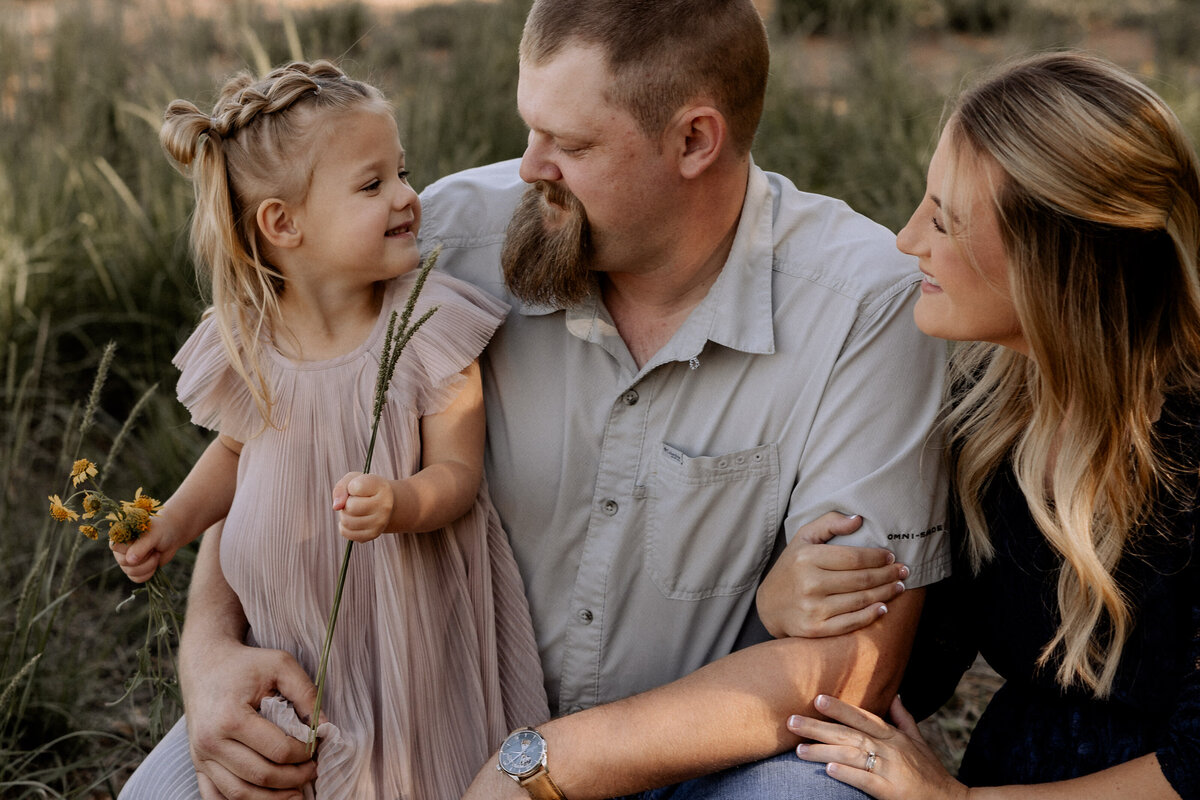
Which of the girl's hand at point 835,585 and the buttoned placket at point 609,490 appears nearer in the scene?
the girl's hand at point 835,585

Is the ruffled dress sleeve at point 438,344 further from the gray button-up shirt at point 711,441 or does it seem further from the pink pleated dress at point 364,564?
the gray button-up shirt at point 711,441

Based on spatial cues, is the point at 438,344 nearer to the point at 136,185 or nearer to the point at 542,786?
the point at 542,786

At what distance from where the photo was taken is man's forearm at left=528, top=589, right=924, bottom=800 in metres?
1.99

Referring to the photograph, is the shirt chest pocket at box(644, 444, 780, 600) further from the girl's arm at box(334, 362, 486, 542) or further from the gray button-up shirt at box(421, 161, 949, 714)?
the girl's arm at box(334, 362, 486, 542)

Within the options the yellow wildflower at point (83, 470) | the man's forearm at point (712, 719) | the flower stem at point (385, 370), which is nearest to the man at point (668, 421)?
the man's forearm at point (712, 719)

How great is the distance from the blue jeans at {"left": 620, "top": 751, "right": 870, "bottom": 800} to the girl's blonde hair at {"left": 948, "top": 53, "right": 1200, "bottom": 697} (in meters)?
0.42

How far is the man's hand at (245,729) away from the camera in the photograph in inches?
79.3

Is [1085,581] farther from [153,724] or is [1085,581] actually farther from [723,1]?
[153,724]

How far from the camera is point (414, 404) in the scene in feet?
6.89

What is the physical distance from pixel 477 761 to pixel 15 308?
8.49ft

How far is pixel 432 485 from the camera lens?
1983mm

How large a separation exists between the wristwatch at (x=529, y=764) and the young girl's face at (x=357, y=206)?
2.70 ft

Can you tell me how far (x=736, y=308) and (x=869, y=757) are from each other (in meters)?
0.80

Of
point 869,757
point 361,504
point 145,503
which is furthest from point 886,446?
point 145,503
